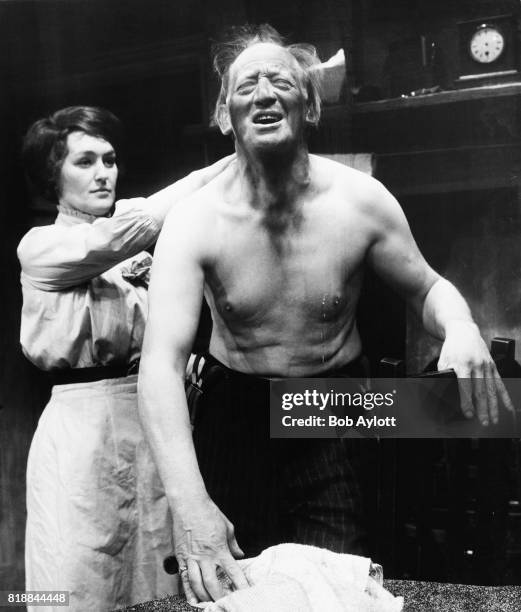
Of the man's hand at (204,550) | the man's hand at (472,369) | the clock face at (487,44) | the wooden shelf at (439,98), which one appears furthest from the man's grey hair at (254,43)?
the man's hand at (204,550)

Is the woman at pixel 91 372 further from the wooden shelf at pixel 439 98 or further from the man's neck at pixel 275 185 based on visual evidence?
the wooden shelf at pixel 439 98

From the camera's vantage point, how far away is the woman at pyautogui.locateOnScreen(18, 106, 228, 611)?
1.81 meters

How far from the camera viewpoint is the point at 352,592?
151 cm

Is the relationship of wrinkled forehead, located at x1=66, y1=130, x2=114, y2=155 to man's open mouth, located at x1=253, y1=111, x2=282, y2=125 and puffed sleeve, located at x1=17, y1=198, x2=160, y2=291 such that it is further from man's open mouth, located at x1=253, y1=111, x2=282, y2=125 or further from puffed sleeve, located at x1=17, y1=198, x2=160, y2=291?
man's open mouth, located at x1=253, y1=111, x2=282, y2=125

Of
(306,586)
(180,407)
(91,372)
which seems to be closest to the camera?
(306,586)

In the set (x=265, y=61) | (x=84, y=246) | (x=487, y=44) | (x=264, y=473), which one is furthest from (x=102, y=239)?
(x=487, y=44)

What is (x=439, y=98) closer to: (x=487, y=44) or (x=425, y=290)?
(x=487, y=44)

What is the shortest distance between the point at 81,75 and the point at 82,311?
569 mm

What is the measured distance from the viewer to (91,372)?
6.12 ft

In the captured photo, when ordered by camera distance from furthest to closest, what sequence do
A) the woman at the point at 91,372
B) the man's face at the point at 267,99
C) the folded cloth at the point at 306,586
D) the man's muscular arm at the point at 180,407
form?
the woman at the point at 91,372
the man's face at the point at 267,99
the man's muscular arm at the point at 180,407
the folded cloth at the point at 306,586

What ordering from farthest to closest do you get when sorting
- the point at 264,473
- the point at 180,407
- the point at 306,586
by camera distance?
the point at 264,473 → the point at 180,407 → the point at 306,586

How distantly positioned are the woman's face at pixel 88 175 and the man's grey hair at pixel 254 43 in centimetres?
29

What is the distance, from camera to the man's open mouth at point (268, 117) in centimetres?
169

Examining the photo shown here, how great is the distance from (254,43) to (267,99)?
172mm
